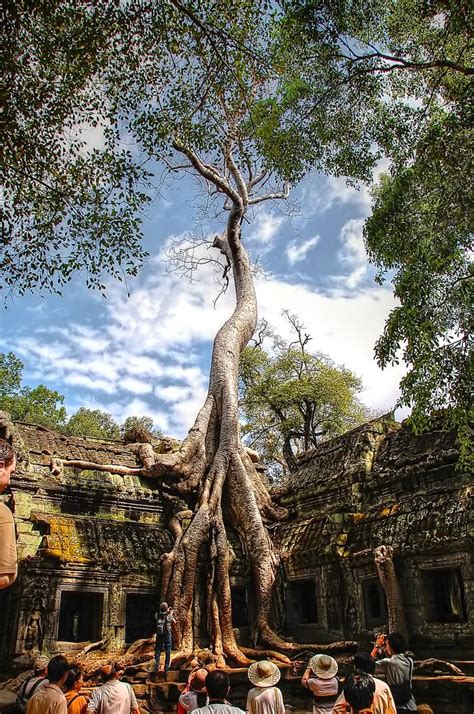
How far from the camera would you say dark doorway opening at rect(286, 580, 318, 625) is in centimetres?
1184

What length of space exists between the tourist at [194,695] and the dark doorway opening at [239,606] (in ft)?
27.3

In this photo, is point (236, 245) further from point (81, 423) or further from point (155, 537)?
point (81, 423)

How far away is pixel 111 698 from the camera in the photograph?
4055 millimetres

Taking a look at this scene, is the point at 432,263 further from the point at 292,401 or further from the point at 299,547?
the point at 292,401

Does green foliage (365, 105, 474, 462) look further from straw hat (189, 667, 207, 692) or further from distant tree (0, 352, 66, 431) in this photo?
distant tree (0, 352, 66, 431)

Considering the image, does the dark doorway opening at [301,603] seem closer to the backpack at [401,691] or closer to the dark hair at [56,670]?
the backpack at [401,691]

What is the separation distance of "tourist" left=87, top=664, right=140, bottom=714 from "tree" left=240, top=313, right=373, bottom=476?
18.2 m

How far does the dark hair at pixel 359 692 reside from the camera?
3.19m

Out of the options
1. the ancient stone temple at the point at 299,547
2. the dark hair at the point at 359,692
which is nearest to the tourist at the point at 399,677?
the dark hair at the point at 359,692

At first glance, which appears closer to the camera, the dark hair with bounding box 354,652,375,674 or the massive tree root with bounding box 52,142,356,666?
the dark hair with bounding box 354,652,375,674

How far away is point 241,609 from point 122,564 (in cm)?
298

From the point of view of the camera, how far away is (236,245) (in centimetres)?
1689

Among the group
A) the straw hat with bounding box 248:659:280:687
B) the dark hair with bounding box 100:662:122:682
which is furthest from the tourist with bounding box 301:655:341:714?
the dark hair with bounding box 100:662:122:682

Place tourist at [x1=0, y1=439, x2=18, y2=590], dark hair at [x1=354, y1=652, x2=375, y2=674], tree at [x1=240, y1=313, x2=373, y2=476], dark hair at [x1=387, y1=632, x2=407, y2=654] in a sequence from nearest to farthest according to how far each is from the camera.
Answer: tourist at [x1=0, y1=439, x2=18, y2=590]
dark hair at [x1=354, y1=652, x2=375, y2=674]
dark hair at [x1=387, y1=632, x2=407, y2=654]
tree at [x1=240, y1=313, x2=373, y2=476]
